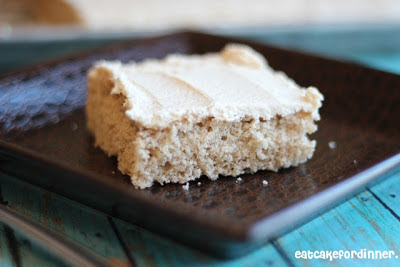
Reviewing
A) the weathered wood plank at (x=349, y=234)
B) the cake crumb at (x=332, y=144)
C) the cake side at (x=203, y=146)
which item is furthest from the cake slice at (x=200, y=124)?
the weathered wood plank at (x=349, y=234)

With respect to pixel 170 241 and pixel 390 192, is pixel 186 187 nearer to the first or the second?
pixel 170 241

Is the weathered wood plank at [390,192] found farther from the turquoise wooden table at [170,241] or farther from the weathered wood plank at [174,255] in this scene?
the weathered wood plank at [174,255]

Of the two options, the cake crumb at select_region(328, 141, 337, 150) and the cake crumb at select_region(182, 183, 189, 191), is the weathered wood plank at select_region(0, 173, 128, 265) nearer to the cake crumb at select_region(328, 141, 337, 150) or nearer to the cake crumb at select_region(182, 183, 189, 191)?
the cake crumb at select_region(182, 183, 189, 191)

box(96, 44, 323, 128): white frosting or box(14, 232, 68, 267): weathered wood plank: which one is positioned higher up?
box(96, 44, 323, 128): white frosting

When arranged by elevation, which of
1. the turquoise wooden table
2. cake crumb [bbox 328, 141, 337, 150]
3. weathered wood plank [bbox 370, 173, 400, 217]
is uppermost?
the turquoise wooden table

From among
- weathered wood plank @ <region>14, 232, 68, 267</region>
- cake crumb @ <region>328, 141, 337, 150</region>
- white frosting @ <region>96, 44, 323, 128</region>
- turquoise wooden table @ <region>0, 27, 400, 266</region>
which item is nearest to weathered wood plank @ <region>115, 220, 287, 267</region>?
turquoise wooden table @ <region>0, 27, 400, 266</region>

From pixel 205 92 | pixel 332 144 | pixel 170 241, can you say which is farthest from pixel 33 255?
pixel 332 144

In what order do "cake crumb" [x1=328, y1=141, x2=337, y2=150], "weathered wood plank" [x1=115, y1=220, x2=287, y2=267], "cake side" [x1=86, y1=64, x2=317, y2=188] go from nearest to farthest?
1. "weathered wood plank" [x1=115, y1=220, x2=287, y2=267]
2. "cake side" [x1=86, y1=64, x2=317, y2=188]
3. "cake crumb" [x1=328, y1=141, x2=337, y2=150]

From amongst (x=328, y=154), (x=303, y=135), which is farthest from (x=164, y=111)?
(x=328, y=154)

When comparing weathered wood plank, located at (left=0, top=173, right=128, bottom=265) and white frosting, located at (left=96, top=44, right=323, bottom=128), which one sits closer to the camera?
weathered wood plank, located at (left=0, top=173, right=128, bottom=265)
